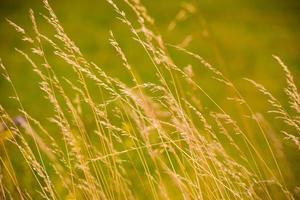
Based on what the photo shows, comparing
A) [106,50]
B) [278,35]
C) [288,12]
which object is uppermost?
[288,12]

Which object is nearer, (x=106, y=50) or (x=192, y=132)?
(x=192, y=132)

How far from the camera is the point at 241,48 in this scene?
11523 mm

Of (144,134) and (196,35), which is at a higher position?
(196,35)

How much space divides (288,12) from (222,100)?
25.1 ft

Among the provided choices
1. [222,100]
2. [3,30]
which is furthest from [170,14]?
[222,100]

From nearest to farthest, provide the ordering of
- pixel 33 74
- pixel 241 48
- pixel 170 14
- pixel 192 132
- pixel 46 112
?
pixel 192 132 < pixel 46 112 < pixel 33 74 < pixel 241 48 < pixel 170 14

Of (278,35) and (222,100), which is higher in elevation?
(278,35)

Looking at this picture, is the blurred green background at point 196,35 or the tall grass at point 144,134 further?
the blurred green background at point 196,35

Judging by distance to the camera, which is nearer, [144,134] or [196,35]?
[144,134]

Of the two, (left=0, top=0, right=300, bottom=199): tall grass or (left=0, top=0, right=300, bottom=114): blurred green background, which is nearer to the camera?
(left=0, top=0, right=300, bottom=199): tall grass

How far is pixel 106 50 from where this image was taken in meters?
11.9

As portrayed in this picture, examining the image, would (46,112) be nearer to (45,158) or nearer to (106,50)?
(45,158)

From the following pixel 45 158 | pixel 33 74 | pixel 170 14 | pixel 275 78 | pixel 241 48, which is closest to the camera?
pixel 45 158

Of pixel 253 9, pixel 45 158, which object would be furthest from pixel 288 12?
pixel 45 158
